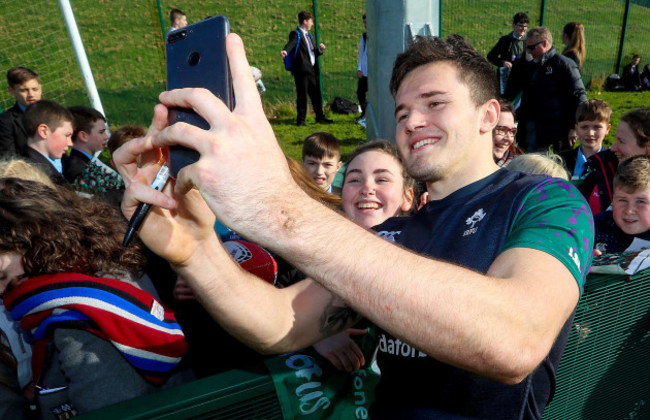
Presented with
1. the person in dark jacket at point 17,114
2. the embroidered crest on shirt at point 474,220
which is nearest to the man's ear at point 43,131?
the person in dark jacket at point 17,114

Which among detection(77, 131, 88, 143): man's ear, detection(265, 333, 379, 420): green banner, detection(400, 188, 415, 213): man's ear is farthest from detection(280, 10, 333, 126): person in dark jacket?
detection(265, 333, 379, 420): green banner

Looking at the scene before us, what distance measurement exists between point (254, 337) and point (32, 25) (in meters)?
12.4

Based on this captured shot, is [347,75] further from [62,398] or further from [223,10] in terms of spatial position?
[62,398]

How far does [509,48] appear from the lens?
8445mm

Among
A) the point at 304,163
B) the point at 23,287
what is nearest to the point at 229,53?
the point at 23,287

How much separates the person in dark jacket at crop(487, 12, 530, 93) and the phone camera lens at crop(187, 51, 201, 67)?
795 centimetres

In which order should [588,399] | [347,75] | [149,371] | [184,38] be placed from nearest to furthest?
[184,38], [149,371], [588,399], [347,75]

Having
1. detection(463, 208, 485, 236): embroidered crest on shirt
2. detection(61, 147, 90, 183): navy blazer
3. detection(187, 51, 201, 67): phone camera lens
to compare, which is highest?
detection(187, 51, 201, 67): phone camera lens

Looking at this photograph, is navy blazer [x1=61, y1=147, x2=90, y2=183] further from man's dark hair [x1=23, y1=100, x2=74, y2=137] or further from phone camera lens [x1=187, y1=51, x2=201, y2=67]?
phone camera lens [x1=187, y1=51, x2=201, y2=67]

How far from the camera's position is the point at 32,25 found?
11.0 metres

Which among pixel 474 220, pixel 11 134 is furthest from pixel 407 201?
pixel 11 134

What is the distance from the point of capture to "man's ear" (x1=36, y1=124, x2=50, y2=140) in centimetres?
444

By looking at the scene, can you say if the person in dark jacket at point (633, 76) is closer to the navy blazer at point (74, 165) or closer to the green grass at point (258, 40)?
the green grass at point (258, 40)

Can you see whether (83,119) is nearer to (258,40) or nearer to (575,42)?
(575,42)
